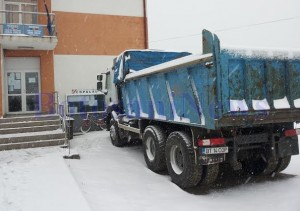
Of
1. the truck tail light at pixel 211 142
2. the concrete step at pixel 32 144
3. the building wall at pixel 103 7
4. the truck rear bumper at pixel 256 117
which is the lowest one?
the concrete step at pixel 32 144

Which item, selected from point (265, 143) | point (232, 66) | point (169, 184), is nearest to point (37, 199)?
point (169, 184)

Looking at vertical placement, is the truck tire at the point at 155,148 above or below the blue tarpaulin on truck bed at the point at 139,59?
below

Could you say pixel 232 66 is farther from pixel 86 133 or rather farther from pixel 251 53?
pixel 86 133

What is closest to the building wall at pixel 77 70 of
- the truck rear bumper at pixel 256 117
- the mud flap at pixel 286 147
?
the mud flap at pixel 286 147

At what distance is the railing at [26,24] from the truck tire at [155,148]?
8.78 metres

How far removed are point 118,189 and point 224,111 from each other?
265cm

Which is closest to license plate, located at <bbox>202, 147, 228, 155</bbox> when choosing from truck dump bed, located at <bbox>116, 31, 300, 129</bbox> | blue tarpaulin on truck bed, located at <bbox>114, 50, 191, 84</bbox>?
truck dump bed, located at <bbox>116, 31, 300, 129</bbox>

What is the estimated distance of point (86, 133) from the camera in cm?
1547

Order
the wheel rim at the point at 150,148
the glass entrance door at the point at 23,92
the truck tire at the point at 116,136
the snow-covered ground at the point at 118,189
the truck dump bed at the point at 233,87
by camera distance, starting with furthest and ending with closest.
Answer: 1. the glass entrance door at the point at 23,92
2. the truck tire at the point at 116,136
3. the wheel rim at the point at 150,148
4. the truck dump bed at the point at 233,87
5. the snow-covered ground at the point at 118,189

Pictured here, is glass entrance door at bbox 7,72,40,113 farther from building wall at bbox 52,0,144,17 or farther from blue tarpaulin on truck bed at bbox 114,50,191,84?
blue tarpaulin on truck bed at bbox 114,50,191,84

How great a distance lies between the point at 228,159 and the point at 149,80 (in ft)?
9.60

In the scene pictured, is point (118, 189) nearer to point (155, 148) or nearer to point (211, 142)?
point (155, 148)

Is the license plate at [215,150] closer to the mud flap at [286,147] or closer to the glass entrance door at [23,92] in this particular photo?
the mud flap at [286,147]

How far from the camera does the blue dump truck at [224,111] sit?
5.86 meters
